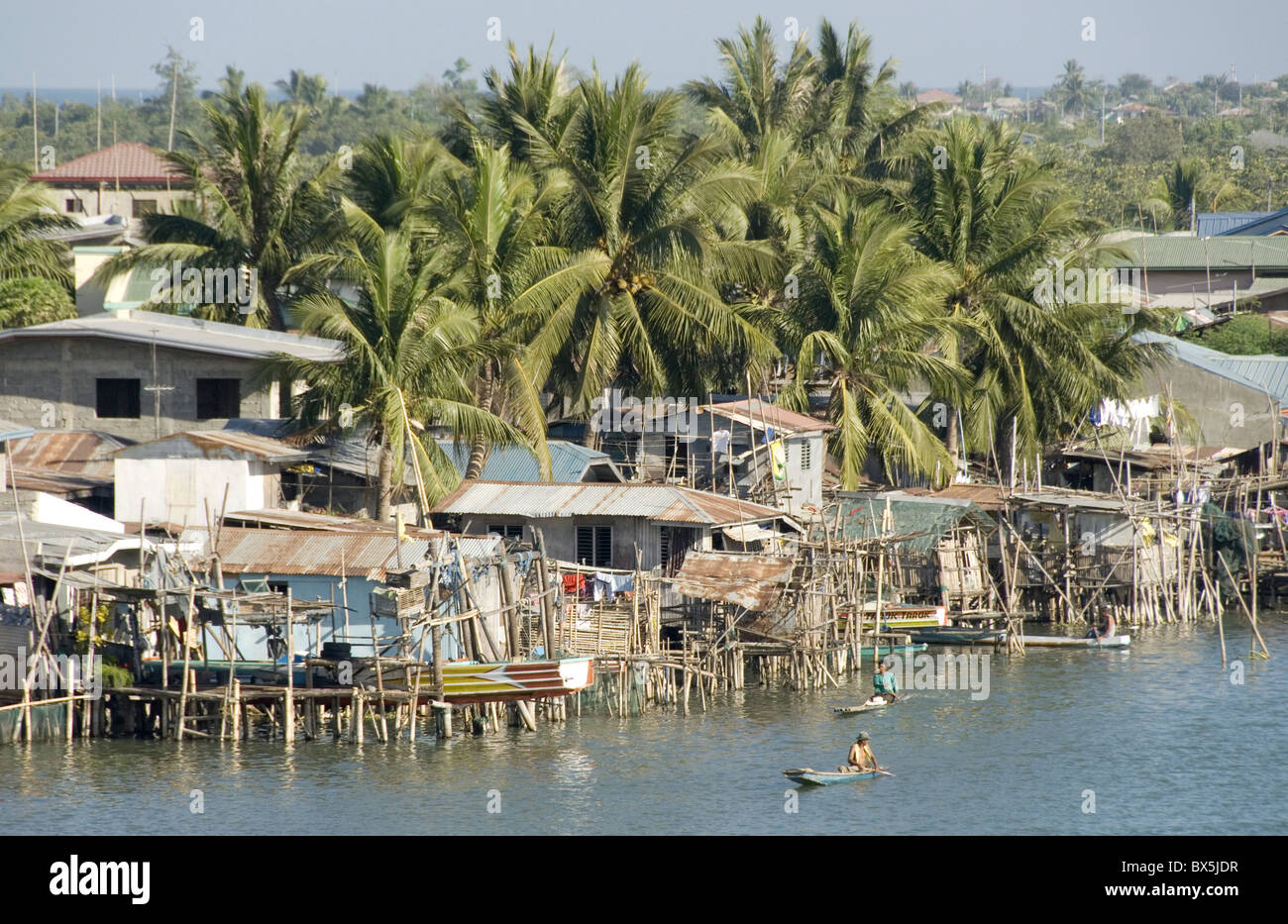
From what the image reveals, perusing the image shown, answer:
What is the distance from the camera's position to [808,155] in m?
52.3

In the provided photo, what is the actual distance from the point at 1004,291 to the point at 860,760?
2146cm

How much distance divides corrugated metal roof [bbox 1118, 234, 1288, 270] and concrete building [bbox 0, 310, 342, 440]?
39.8 metres

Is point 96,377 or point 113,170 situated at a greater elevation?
point 113,170

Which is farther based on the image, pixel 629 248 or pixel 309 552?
pixel 629 248

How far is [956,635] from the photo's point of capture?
38469 mm

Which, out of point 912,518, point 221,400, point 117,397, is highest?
point 117,397

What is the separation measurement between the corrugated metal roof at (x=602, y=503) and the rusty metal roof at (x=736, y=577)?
4.78 ft

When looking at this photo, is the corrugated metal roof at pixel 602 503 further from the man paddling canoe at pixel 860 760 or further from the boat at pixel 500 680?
the man paddling canoe at pixel 860 760

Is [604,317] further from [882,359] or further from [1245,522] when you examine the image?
[1245,522]

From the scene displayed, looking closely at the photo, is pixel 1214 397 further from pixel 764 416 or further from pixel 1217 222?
pixel 1217 222

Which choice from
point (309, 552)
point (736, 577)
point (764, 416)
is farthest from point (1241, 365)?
point (309, 552)

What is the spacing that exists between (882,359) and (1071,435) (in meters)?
8.64

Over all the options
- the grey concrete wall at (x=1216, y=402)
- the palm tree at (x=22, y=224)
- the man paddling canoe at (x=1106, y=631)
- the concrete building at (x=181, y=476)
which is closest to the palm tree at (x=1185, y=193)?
the grey concrete wall at (x=1216, y=402)
